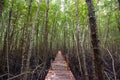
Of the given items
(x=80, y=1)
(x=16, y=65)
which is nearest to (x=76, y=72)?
(x=16, y=65)

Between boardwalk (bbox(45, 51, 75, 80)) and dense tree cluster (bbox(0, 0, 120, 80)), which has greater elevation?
dense tree cluster (bbox(0, 0, 120, 80))

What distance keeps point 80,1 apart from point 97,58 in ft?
23.3

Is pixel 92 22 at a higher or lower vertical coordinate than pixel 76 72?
higher

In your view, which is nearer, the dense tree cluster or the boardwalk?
the dense tree cluster

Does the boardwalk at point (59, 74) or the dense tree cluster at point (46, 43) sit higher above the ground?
the dense tree cluster at point (46, 43)

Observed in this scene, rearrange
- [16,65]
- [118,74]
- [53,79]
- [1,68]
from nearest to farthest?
[53,79] < [1,68] < [118,74] < [16,65]

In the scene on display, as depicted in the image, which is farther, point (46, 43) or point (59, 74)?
point (46, 43)

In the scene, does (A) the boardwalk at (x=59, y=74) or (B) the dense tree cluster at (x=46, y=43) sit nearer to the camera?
(B) the dense tree cluster at (x=46, y=43)

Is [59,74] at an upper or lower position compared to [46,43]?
lower

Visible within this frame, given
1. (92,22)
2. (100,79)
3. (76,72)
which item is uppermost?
(92,22)

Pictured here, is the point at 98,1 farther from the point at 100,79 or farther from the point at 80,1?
the point at 100,79

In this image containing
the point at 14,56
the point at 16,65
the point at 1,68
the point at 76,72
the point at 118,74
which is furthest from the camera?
the point at 14,56

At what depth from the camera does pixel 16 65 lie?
794 centimetres

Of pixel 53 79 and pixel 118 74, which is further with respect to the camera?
pixel 118 74
